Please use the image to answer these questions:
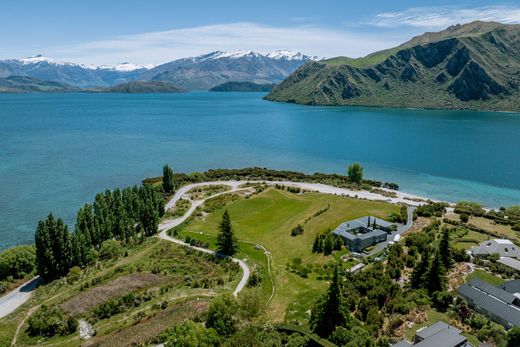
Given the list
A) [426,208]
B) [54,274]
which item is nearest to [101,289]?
[54,274]

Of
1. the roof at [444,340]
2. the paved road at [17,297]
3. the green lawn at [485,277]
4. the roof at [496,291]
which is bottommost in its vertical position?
the paved road at [17,297]

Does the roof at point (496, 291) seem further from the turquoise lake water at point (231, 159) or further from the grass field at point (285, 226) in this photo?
the turquoise lake water at point (231, 159)

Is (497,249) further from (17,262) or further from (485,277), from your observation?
(17,262)

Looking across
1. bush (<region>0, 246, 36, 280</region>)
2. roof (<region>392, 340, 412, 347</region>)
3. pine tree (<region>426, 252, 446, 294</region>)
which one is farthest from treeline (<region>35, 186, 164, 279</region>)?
roof (<region>392, 340, 412, 347</region>)

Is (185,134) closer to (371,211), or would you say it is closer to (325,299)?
Result: (371,211)

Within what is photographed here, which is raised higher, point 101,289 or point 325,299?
point 325,299

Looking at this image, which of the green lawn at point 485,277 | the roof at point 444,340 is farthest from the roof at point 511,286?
the roof at point 444,340
